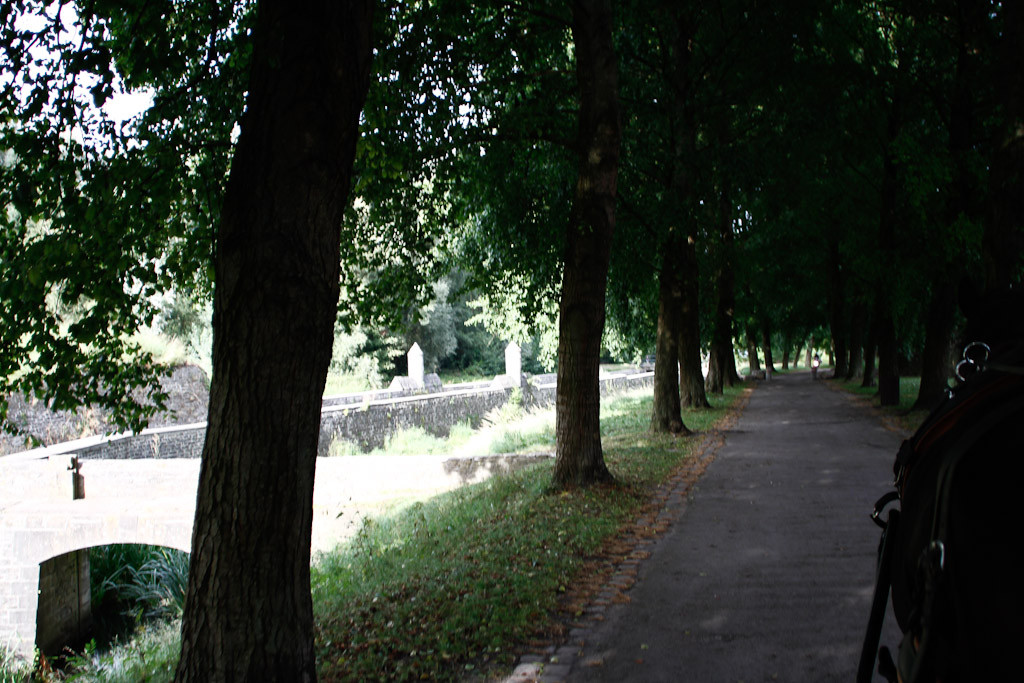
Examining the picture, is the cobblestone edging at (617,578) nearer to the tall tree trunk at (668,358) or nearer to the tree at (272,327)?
the tree at (272,327)

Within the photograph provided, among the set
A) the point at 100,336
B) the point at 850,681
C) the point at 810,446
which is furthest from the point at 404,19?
the point at 810,446

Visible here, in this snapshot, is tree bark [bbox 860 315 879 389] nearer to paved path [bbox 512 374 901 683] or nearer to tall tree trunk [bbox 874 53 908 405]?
tall tree trunk [bbox 874 53 908 405]

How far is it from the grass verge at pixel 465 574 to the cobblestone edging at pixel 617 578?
173 millimetres

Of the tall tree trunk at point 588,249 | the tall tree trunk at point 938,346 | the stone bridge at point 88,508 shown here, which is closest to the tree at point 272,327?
the tall tree trunk at point 588,249

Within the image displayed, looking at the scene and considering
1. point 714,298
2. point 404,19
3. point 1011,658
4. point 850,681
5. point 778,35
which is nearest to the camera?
point 1011,658

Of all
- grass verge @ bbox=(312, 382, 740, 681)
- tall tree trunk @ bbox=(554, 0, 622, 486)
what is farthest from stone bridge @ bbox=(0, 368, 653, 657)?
tall tree trunk @ bbox=(554, 0, 622, 486)

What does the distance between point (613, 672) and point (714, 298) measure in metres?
24.4

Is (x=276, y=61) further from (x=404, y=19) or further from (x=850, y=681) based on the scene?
(x=404, y=19)

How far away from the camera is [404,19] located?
27.8ft

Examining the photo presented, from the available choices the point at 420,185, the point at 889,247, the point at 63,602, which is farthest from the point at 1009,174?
the point at 63,602

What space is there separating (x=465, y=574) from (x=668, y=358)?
10.6 metres

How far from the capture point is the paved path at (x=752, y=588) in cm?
→ 491

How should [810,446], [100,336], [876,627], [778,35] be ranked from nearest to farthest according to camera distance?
1. [876,627]
2. [100,336]
3. [810,446]
4. [778,35]

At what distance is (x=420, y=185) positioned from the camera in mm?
10438
